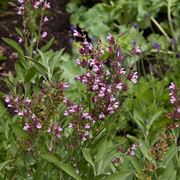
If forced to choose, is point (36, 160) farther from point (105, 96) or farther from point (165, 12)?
point (165, 12)

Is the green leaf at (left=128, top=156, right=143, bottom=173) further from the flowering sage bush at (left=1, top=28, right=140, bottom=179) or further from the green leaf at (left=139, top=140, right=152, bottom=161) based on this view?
the flowering sage bush at (left=1, top=28, right=140, bottom=179)

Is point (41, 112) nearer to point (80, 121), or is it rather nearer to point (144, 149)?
point (80, 121)

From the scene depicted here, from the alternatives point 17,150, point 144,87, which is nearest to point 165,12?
point 144,87

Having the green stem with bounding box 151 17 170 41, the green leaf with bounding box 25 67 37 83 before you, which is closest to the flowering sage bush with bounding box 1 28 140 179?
the green leaf with bounding box 25 67 37 83

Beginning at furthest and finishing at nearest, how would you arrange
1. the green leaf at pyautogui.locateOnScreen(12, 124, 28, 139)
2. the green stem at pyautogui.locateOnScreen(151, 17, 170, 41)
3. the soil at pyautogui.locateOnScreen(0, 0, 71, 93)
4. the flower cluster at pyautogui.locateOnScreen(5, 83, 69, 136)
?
the green stem at pyautogui.locateOnScreen(151, 17, 170, 41)
the soil at pyautogui.locateOnScreen(0, 0, 71, 93)
the green leaf at pyautogui.locateOnScreen(12, 124, 28, 139)
the flower cluster at pyautogui.locateOnScreen(5, 83, 69, 136)

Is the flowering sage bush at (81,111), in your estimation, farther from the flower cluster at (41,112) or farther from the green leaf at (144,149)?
the green leaf at (144,149)

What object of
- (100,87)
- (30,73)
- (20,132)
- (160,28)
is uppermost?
(160,28)

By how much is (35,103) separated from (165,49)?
253 centimetres

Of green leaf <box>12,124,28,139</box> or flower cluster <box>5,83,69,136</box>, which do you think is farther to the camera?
green leaf <box>12,124,28,139</box>

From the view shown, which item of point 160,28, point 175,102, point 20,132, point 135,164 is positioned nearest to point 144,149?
point 135,164

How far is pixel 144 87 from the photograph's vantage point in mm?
3898

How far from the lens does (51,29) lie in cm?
490

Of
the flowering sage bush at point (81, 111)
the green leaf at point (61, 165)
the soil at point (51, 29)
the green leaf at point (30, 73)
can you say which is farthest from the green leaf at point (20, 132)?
the soil at point (51, 29)

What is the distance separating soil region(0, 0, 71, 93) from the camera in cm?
454
